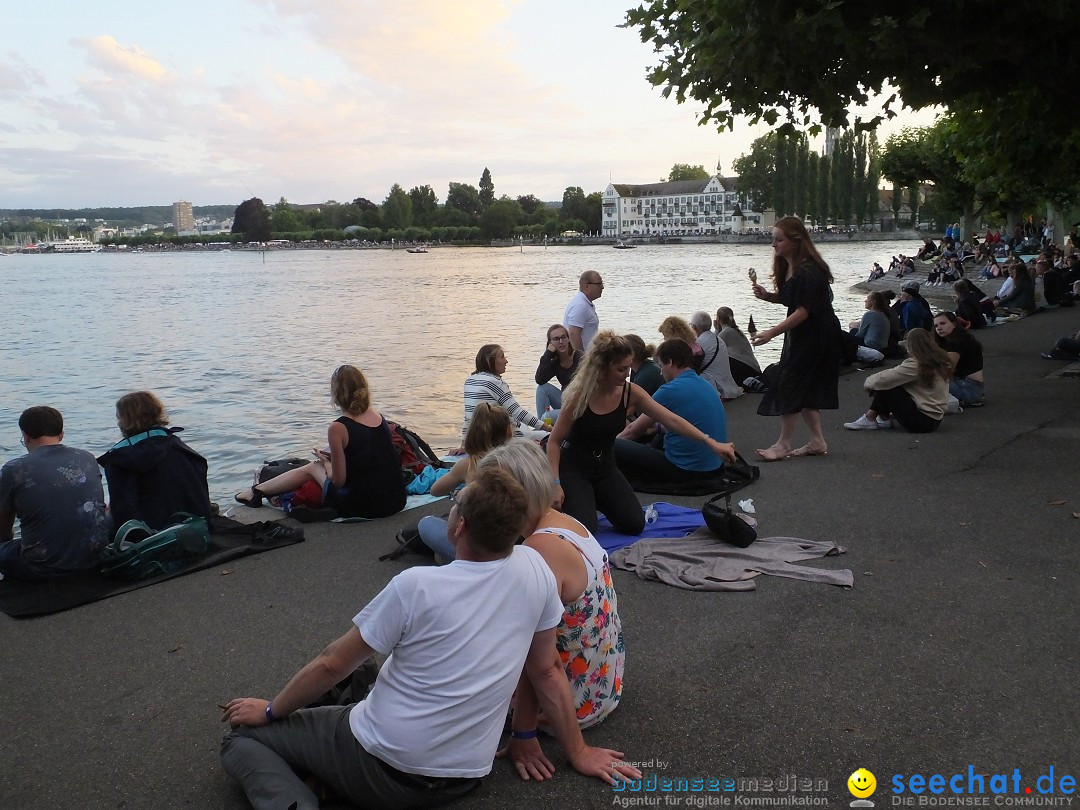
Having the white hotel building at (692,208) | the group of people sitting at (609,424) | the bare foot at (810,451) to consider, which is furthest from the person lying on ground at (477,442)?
the white hotel building at (692,208)

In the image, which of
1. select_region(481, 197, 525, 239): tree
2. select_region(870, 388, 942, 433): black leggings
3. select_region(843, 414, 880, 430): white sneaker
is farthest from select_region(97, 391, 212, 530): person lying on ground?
select_region(481, 197, 525, 239): tree

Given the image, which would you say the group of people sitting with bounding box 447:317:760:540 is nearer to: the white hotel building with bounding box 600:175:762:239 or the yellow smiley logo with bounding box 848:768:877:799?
the yellow smiley logo with bounding box 848:768:877:799

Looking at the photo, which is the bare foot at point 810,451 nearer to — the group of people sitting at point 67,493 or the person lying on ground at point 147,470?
the person lying on ground at point 147,470

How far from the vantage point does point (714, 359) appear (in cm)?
1187

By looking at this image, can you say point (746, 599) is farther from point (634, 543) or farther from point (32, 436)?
point (32, 436)

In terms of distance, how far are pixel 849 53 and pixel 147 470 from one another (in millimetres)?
7868

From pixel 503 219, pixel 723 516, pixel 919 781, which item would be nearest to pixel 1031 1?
pixel 723 516

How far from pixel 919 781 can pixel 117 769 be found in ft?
10.1

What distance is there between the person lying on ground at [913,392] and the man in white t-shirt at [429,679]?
7.44 meters

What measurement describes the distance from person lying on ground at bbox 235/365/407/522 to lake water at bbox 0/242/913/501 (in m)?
3.93

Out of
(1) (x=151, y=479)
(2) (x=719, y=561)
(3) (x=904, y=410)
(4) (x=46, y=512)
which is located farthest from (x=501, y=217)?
(2) (x=719, y=561)

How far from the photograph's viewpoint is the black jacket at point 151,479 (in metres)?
6.34

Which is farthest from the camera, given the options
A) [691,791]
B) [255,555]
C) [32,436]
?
[255,555]

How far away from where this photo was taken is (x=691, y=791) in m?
3.42
